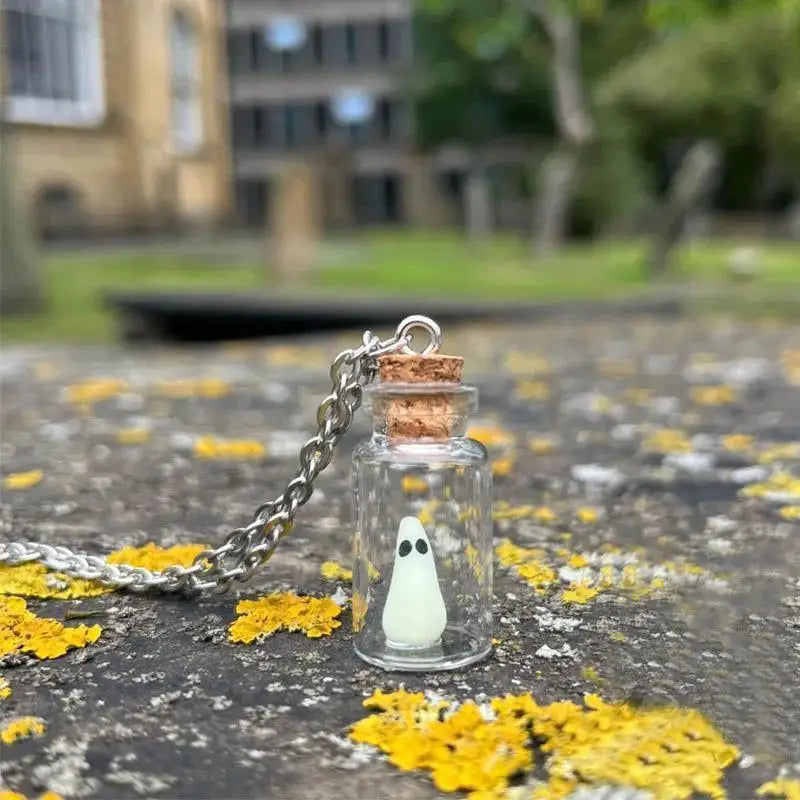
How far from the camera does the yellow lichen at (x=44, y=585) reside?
71.4 inches

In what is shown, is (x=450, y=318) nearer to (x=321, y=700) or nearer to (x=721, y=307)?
(x=721, y=307)

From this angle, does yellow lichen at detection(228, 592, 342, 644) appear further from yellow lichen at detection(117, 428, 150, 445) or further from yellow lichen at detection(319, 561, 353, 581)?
yellow lichen at detection(117, 428, 150, 445)

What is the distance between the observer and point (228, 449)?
3178mm

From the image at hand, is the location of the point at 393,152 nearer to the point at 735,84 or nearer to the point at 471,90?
the point at 471,90

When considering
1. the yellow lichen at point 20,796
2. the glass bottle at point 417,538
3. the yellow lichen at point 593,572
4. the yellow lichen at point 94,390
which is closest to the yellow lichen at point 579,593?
the yellow lichen at point 593,572

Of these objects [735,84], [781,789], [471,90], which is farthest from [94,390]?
[471,90]

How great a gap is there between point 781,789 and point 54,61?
2617cm

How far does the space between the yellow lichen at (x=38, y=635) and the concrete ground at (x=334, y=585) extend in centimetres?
2

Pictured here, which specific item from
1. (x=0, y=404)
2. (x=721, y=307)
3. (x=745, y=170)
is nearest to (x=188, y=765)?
(x=0, y=404)

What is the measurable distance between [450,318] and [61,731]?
7126 millimetres

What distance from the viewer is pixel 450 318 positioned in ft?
27.2

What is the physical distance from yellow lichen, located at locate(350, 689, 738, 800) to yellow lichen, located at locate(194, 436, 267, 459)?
179 cm

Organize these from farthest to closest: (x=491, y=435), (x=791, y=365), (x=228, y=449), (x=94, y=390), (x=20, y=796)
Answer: (x=791, y=365)
(x=94, y=390)
(x=491, y=435)
(x=228, y=449)
(x=20, y=796)

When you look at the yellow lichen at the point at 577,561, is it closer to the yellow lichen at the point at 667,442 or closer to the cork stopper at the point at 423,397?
the cork stopper at the point at 423,397
